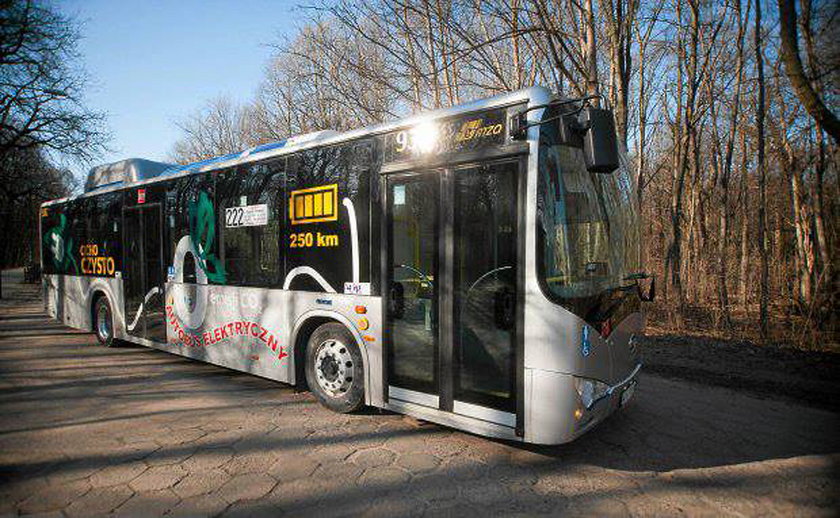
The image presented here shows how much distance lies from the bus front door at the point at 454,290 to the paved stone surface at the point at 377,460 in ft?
1.93

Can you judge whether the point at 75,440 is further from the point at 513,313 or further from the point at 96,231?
the point at 96,231

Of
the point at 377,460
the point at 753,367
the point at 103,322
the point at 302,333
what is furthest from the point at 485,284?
the point at 103,322

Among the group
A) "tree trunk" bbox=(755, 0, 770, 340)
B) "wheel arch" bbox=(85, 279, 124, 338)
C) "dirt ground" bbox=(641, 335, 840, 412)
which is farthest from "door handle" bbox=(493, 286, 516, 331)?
"tree trunk" bbox=(755, 0, 770, 340)

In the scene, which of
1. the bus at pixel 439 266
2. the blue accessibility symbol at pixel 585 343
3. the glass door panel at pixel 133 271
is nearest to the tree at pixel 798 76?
the bus at pixel 439 266

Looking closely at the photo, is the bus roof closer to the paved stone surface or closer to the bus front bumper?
the bus front bumper

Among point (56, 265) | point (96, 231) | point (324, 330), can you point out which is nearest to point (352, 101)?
point (96, 231)

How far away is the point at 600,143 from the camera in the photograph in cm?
338

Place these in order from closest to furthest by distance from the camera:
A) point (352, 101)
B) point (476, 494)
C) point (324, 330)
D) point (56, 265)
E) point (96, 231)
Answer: point (476, 494) < point (324, 330) < point (96, 231) < point (56, 265) < point (352, 101)

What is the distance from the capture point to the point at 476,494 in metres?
3.35

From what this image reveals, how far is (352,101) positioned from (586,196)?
37.6ft

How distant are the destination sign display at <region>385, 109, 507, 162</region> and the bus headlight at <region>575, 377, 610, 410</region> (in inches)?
81.4

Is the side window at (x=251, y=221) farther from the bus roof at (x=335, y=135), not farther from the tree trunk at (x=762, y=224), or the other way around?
the tree trunk at (x=762, y=224)

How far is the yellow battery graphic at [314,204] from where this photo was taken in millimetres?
4965

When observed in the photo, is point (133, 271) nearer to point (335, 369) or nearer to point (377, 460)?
point (335, 369)
